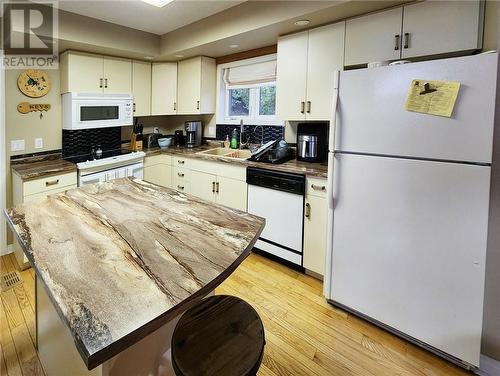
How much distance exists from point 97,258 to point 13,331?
5.00 ft

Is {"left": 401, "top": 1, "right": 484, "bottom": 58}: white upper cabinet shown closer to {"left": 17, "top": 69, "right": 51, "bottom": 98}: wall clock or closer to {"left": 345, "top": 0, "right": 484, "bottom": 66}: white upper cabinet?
{"left": 345, "top": 0, "right": 484, "bottom": 66}: white upper cabinet

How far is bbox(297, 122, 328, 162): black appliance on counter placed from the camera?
112 inches

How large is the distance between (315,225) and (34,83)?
10.2 ft

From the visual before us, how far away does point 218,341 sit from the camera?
0.99m

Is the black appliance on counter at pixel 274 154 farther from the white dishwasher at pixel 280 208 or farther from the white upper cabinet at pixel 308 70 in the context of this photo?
the white upper cabinet at pixel 308 70

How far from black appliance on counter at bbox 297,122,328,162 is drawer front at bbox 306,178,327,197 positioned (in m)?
0.46

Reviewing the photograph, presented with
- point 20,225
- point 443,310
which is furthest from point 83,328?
point 443,310

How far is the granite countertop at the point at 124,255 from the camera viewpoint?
729 mm

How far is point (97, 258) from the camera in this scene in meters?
1.03

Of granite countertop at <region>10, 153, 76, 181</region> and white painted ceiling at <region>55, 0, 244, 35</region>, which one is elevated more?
white painted ceiling at <region>55, 0, 244, 35</region>

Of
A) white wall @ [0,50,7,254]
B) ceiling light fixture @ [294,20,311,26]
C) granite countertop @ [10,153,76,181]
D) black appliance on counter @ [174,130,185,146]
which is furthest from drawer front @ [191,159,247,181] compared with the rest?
white wall @ [0,50,7,254]

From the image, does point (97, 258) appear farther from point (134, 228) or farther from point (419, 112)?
point (419, 112)

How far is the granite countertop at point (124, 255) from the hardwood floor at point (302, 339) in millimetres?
914

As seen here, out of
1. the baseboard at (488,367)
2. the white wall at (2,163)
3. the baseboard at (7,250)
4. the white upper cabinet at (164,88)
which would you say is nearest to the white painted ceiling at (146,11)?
the white upper cabinet at (164,88)
